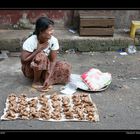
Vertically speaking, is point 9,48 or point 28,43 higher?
point 28,43

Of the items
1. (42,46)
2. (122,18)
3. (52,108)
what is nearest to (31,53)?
(42,46)

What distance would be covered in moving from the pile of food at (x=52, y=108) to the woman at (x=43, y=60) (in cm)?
34

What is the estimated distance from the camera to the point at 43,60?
3.57 m

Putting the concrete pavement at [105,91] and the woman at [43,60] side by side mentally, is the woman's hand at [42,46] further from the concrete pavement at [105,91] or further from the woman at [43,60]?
the concrete pavement at [105,91]

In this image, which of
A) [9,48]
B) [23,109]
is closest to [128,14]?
[9,48]

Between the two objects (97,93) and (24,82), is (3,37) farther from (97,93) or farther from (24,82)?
(97,93)

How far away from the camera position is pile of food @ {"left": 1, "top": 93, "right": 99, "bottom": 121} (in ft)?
9.78

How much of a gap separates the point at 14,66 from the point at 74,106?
150 centimetres

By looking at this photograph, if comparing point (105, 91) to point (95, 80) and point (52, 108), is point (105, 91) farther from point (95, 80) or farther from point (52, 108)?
point (52, 108)

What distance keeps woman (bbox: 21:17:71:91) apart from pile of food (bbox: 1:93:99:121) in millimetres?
342

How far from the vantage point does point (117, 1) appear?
655 mm

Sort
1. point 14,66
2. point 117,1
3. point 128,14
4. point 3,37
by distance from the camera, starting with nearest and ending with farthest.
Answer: point 117,1 → point 14,66 → point 3,37 → point 128,14

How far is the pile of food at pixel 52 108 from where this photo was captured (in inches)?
117

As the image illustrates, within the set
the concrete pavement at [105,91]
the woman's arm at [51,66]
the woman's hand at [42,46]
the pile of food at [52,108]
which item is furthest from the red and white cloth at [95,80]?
the woman's hand at [42,46]
